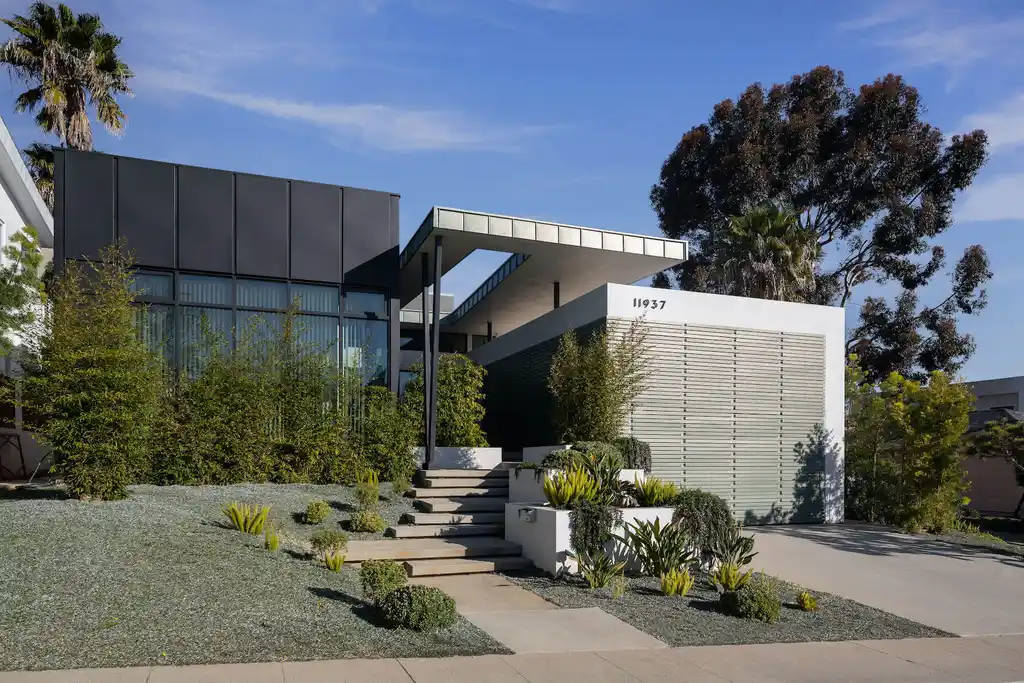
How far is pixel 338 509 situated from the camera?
10.9 meters

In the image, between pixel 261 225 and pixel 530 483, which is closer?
pixel 530 483

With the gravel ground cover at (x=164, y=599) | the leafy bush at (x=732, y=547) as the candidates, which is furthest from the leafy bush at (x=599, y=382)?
the gravel ground cover at (x=164, y=599)

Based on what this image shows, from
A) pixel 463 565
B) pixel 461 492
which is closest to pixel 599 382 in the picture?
pixel 461 492

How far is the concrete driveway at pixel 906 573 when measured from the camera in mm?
7988

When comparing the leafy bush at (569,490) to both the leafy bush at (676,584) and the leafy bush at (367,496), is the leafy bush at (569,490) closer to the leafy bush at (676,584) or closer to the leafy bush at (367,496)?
the leafy bush at (676,584)

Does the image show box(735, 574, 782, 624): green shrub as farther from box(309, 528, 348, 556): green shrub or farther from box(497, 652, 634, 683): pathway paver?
box(309, 528, 348, 556): green shrub

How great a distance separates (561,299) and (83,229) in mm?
10135

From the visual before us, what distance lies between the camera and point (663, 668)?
5711mm

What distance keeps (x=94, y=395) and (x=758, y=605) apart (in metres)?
7.87

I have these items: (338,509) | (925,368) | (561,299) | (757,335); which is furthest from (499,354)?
(925,368)

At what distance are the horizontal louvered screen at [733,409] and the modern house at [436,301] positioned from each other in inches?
1.0

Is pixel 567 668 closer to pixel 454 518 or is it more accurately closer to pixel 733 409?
pixel 454 518

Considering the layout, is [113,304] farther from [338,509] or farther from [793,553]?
[793,553]

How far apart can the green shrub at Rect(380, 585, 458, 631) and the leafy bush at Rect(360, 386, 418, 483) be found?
6190mm
